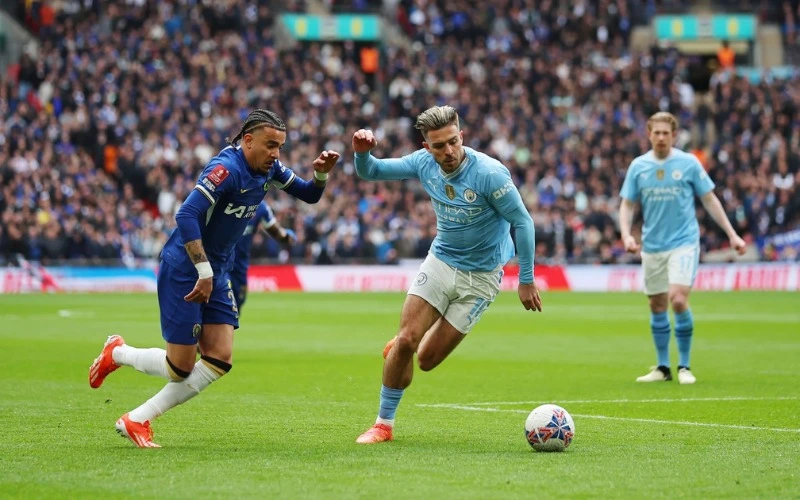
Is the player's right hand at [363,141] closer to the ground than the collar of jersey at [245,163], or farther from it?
farther from it

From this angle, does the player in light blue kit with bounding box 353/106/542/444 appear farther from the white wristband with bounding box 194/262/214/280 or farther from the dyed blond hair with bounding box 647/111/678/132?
the dyed blond hair with bounding box 647/111/678/132

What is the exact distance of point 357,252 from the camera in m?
37.0

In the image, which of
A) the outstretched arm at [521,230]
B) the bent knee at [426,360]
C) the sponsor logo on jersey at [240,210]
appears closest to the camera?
the outstretched arm at [521,230]

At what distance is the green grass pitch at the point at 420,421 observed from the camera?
7.41m

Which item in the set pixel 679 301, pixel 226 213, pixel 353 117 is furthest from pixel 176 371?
pixel 353 117

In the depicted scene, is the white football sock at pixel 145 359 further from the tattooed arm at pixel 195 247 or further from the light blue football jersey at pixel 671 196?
the light blue football jersey at pixel 671 196

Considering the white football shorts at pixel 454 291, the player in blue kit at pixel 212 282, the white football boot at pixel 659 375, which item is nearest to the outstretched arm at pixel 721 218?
the white football boot at pixel 659 375

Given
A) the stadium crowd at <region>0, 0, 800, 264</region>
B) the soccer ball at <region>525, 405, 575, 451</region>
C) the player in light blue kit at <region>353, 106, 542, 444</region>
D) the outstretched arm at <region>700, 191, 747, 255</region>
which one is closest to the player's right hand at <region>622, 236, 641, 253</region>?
the outstretched arm at <region>700, 191, 747, 255</region>

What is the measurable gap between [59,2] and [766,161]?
22.4m

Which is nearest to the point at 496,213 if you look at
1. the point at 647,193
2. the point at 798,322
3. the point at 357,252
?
the point at 647,193

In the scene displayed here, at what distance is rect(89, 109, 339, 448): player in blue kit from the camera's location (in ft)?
29.8

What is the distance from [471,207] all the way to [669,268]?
204 inches

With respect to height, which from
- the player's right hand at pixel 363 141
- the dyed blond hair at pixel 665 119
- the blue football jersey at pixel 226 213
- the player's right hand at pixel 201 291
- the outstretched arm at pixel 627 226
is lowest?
the outstretched arm at pixel 627 226

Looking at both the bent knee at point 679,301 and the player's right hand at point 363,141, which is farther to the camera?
the bent knee at point 679,301
